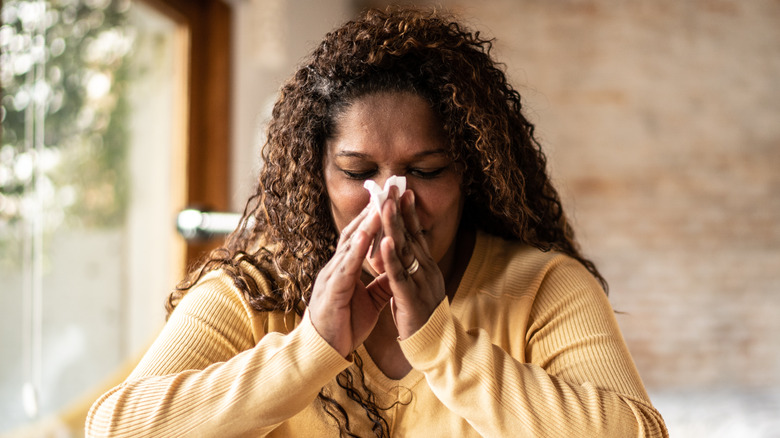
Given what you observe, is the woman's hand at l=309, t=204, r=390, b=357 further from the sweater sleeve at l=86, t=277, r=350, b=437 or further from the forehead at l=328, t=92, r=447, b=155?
the forehead at l=328, t=92, r=447, b=155

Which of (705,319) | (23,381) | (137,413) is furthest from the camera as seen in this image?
(705,319)

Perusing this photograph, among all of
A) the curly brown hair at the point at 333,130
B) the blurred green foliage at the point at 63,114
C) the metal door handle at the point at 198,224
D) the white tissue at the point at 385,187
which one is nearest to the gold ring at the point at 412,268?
the white tissue at the point at 385,187

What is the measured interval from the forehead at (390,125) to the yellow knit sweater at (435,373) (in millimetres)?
273

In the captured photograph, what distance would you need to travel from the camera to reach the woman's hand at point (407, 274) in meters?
0.96

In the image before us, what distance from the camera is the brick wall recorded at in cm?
373

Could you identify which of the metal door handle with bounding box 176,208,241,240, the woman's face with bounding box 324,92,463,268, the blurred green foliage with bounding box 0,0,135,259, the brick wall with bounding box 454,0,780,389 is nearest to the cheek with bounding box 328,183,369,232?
the woman's face with bounding box 324,92,463,268

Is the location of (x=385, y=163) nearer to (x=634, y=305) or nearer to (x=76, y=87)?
(x=76, y=87)

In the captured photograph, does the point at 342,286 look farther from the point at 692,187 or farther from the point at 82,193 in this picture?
the point at 692,187

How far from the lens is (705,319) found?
147 inches

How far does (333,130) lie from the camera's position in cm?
115

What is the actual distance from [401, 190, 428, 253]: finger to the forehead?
0.30ft

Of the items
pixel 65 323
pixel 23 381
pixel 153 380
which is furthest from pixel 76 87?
pixel 153 380

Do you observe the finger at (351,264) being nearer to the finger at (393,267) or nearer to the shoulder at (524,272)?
the finger at (393,267)

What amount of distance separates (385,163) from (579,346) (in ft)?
1.41
